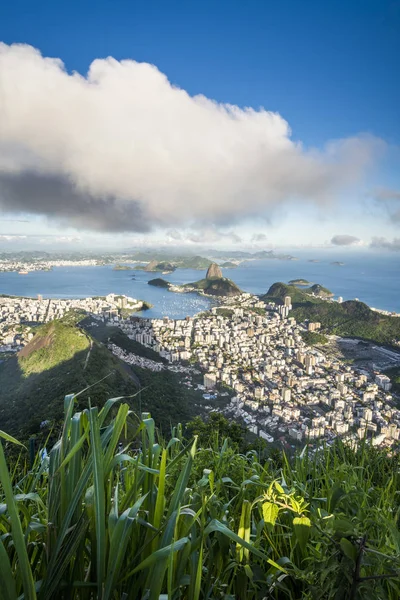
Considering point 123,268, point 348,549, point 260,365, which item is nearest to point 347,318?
point 260,365

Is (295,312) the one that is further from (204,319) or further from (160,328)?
(160,328)

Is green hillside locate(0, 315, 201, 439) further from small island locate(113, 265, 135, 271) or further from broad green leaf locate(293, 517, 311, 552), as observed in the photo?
small island locate(113, 265, 135, 271)

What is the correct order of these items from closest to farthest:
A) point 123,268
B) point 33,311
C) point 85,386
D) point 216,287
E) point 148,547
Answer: point 148,547
point 85,386
point 33,311
point 216,287
point 123,268

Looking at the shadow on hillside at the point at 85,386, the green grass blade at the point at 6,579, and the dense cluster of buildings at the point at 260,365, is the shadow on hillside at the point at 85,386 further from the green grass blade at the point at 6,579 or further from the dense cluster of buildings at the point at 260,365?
the green grass blade at the point at 6,579

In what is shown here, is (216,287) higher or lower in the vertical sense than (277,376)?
higher

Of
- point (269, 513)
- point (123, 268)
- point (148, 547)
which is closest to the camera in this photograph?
point (148, 547)

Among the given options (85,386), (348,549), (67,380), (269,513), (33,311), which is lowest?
(33,311)

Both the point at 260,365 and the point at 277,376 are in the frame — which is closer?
the point at 277,376

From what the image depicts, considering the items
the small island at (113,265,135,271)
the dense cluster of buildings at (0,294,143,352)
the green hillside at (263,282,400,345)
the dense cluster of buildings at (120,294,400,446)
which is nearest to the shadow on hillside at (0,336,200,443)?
the dense cluster of buildings at (120,294,400,446)

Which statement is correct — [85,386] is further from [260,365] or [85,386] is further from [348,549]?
[260,365]
